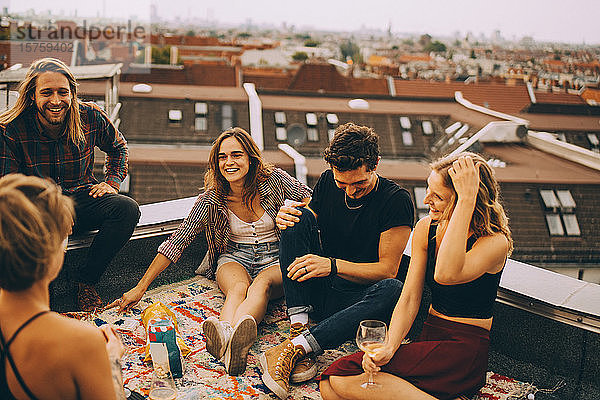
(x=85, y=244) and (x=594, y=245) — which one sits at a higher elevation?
(x=85, y=244)

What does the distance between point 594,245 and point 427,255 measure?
15063mm

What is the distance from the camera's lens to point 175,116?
1877cm

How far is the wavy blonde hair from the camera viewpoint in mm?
1165

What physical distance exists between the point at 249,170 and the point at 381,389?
49.9 inches

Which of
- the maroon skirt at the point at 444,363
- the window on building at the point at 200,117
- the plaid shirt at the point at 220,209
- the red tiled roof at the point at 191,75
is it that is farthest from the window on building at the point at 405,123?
the maroon skirt at the point at 444,363

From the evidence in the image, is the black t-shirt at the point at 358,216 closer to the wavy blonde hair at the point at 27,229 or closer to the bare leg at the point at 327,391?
the bare leg at the point at 327,391

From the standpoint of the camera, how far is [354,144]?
2.36 meters

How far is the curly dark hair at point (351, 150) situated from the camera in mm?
2363

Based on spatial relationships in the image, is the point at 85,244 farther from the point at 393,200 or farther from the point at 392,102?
the point at 392,102

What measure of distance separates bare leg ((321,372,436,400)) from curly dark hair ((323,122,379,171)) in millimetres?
834

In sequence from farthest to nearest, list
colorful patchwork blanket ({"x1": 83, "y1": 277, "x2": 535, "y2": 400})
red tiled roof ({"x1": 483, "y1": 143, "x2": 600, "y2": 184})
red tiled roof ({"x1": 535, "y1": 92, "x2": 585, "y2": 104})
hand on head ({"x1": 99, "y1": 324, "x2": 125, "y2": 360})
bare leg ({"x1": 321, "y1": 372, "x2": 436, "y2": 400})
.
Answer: red tiled roof ({"x1": 535, "y1": 92, "x2": 585, "y2": 104}) < red tiled roof ({"x1": 483, "y1": 143, "x2": 600, "y2": 184}) < colorful patchwork blanket ({"x1": 83, "y1": 277, "x2": 535, "y2": 400}) < bare leg ({"x1": 321, "y1": 372, "x2": 436, "y2": 400}) < hand on head ({"x1": 99, "y1": 324, "x2": 125, "y2": 360})

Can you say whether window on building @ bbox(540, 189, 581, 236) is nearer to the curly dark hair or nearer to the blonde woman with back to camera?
the curly dark hair

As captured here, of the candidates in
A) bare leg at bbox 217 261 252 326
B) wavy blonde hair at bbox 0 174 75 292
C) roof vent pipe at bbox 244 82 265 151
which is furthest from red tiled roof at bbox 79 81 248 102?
wavy blonde hair at bbox 0 174 75 292

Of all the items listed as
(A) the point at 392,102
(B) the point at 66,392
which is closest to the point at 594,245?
(A) the point at 392,102
